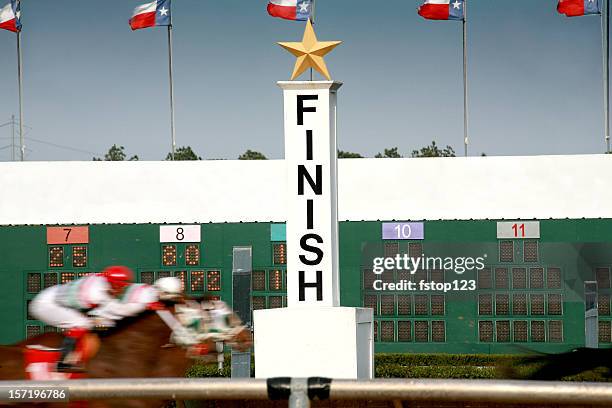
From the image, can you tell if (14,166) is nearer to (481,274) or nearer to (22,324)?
(22,324)

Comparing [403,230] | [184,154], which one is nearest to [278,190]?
[403,230]

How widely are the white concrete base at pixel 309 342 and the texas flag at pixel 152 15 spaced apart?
12086 mm

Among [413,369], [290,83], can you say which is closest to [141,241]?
[413,369]

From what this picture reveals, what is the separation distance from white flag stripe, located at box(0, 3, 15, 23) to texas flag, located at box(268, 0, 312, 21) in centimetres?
549

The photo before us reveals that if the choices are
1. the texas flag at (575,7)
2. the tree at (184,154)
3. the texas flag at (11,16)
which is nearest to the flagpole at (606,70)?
the texas flag at (575,7)

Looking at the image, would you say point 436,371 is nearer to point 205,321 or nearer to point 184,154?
point 205,321

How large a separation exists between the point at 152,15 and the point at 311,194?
11651mm

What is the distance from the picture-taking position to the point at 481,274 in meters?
14.6

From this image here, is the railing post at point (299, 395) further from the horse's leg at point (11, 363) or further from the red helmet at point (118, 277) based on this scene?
the red helmet at point (118, 277)

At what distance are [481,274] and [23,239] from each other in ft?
21.3

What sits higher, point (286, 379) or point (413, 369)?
point (286, 379)

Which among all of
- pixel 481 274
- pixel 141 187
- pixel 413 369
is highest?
pixel 141 187

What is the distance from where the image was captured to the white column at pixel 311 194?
970cm

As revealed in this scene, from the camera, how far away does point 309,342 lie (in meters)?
9.34
